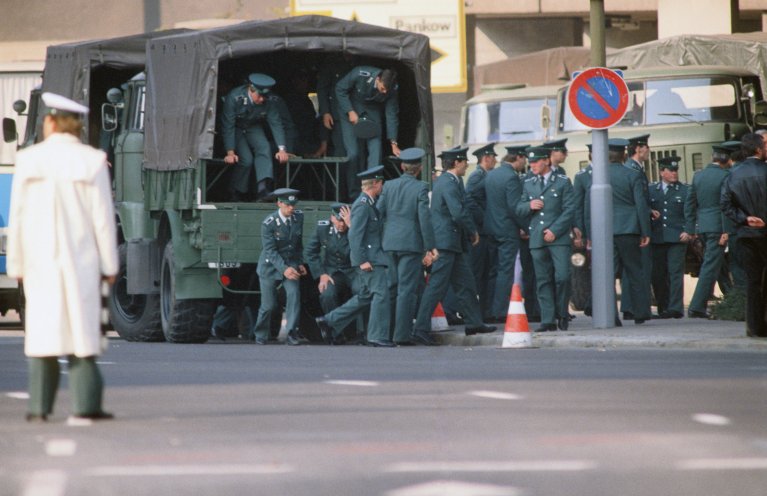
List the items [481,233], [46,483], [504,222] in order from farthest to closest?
[481,233], [504,222], [46,483]

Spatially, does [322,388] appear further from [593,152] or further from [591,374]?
[593,152]

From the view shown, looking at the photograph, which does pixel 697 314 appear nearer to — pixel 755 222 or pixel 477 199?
pixel 477 199

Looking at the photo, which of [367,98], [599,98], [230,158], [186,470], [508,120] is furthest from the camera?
[508,120]

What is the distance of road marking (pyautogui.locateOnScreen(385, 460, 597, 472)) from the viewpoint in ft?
26.4

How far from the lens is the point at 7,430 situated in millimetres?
9812

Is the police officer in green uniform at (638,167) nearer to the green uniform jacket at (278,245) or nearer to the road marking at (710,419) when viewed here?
the green uniform jacket at (278,245)

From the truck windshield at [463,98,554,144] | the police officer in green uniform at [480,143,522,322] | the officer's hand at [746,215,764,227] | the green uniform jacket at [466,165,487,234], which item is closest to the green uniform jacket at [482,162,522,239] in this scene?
the police officer in green uniform at [480,143,522,322]

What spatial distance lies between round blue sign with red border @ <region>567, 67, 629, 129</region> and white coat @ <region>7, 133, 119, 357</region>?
8.83 metres

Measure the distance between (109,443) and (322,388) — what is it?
3207 millimetres

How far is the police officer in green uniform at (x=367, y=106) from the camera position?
19.6 metres

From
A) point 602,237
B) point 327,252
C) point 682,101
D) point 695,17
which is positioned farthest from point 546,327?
point 695,17

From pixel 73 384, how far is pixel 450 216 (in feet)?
30.0

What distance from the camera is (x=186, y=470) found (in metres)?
8.10

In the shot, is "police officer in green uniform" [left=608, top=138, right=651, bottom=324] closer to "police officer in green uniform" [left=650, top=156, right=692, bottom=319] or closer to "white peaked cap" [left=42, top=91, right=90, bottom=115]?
"police officer in green uniform" [left=650, top=156, right=692, bottom=319]
